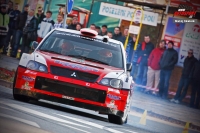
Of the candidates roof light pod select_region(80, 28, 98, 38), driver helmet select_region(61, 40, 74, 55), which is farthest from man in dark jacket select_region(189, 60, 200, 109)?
driver helmet select_region(61, 40, 74, 55)

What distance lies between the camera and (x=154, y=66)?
26.3m

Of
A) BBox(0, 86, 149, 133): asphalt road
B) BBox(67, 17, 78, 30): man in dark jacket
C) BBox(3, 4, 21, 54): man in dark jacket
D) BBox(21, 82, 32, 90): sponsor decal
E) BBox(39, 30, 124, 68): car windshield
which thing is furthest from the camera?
BBox(3, 4, 21, 54): man in dark jacket

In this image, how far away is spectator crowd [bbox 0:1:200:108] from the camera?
25016 mm

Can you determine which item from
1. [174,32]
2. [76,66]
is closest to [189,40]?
[174,32]

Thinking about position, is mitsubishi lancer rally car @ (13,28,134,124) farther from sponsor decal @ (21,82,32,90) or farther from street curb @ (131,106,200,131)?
street curb @ (131,106,200,131)

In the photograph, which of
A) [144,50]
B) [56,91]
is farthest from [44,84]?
[144,50]

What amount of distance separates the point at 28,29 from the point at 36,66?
15.9 m

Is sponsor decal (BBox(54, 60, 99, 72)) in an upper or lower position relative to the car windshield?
lower

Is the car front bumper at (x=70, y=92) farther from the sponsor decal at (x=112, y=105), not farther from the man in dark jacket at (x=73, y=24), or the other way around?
the man in dark jacket at (x=73, y=24)

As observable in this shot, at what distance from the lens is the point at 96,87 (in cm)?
1139

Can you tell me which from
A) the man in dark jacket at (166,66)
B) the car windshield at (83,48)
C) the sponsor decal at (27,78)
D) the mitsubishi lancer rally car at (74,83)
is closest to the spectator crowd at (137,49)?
the man in dark jacket at (166,66)

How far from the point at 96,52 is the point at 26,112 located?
2927 mm

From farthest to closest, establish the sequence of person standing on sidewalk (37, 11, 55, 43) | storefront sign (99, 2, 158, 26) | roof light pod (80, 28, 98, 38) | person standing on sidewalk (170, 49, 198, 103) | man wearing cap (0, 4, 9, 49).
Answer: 1. man wearing cap (0, 4, 9, 49)
2. storefront sign (99, 2, 158, 26)
3. person standing on sidewalk (37, 11, 55, 43)
4. person standing on sidewalk (170, 49, 198, 103)
5. roof light pod (80, 28, 98, 38)

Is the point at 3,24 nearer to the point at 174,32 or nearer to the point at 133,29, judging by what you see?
the point at 133,29
